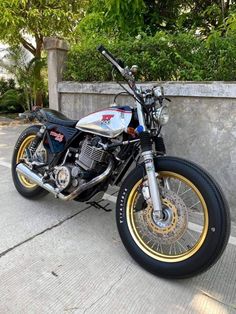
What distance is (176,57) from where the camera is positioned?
8.82 ft

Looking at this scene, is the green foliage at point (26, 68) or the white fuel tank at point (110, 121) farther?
the green foliage at point (26, 68)

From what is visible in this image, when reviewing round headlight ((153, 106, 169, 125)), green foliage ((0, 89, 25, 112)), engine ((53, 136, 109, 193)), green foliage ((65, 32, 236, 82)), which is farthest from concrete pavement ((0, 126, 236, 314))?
green foliage ((0, 89, 25, 112))

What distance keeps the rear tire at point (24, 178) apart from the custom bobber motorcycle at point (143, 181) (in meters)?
0.25

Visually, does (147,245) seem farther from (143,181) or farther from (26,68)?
(26,68)

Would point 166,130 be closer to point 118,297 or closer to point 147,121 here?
point 147,121

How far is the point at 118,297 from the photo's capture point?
1680 millimetres

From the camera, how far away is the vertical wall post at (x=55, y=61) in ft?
10.5

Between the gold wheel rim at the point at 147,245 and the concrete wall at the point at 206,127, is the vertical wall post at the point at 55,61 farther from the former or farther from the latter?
the gold wheel rim at the point at 147,245

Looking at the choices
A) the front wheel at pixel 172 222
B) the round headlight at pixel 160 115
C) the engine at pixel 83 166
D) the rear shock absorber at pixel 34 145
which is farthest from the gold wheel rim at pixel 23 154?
the round headlight at pixel 160 115

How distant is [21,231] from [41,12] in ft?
19.9

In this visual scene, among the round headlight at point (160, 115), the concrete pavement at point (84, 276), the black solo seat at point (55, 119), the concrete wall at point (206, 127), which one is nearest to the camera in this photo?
the concrete pavement at point (84, 276)

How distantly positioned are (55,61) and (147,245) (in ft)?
7.12

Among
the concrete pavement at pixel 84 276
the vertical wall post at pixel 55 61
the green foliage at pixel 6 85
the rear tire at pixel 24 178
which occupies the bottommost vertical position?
the concrete pavement at pixel 84 276

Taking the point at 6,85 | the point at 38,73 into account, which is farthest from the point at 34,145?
the point at 6,85
